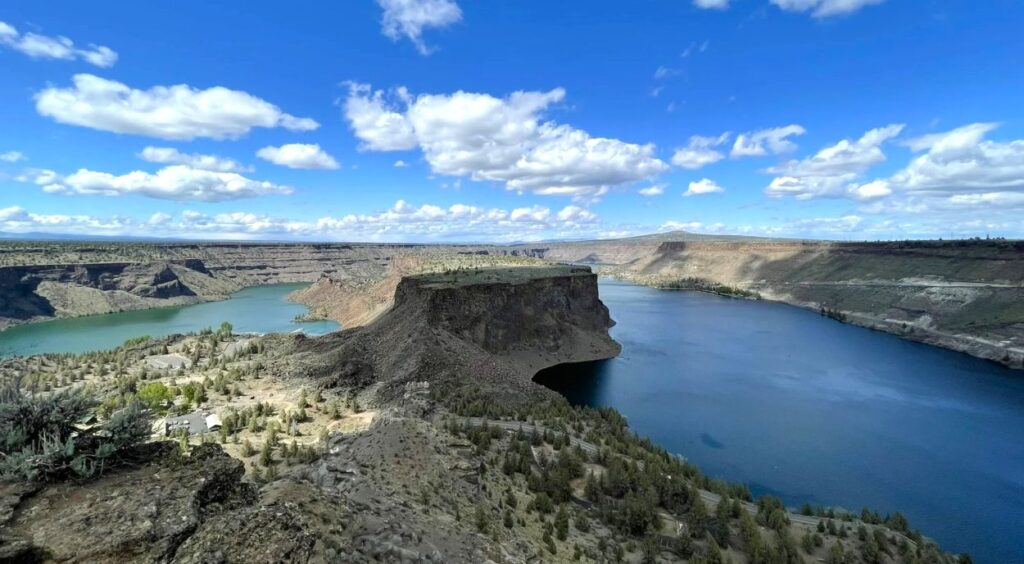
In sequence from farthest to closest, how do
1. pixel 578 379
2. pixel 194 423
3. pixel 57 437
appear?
pixel 578 379, pixel 194 423, pixel 57 437

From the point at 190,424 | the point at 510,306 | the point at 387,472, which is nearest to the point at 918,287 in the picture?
the point at 510,306

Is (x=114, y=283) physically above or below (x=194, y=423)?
above

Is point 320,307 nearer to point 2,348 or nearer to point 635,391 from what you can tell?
point 2,348

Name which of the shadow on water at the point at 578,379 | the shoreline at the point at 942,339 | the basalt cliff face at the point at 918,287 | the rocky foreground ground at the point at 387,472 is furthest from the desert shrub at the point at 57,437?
the basalt cliff face at the point at 918,287

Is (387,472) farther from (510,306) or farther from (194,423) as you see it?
(510,306)

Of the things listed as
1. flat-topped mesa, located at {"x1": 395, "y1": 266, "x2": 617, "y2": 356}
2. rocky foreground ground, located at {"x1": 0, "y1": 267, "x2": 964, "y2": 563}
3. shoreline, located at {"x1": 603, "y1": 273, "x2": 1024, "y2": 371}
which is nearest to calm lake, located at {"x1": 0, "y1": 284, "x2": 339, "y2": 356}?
rocky foreground ground, located at {"x1": 0, "y1": 267, "x2": 964, "y2": 563}

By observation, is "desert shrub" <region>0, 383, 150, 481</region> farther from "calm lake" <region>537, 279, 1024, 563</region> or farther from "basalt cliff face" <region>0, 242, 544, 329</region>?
"basalt cliff face" <region>0, 242, 544, 329</region>

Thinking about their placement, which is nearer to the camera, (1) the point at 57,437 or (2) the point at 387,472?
(1) the point at 57,437

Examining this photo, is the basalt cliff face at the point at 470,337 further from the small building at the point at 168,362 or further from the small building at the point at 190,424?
the small building at the point at 190,424
